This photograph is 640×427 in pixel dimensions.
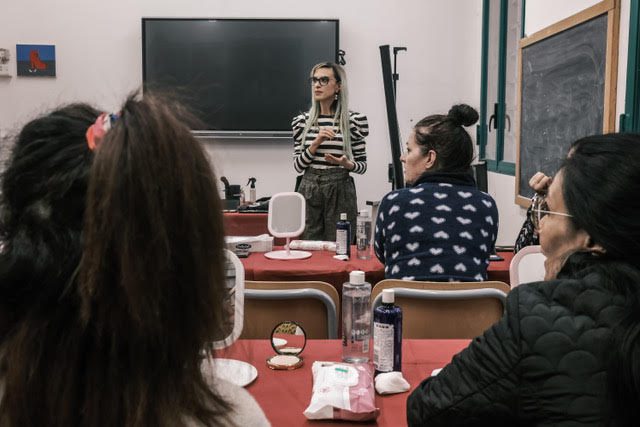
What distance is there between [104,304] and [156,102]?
0.24m

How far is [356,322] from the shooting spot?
5.35ft

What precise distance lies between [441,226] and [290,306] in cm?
63

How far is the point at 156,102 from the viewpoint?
696mm

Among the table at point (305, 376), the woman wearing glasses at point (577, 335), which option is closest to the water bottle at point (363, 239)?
the table at point (305, 376)

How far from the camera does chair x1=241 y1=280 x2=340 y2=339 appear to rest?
2.05 metres

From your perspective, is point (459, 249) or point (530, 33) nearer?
point (459, 249)

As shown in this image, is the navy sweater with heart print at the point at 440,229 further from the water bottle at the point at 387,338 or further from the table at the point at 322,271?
the water bottle at the point at 387,338

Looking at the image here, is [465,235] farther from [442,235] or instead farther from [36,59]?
[36,59]

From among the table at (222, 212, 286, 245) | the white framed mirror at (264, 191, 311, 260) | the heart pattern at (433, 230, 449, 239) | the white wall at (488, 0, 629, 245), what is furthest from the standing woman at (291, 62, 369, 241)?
the heart pattern at (433, 230, 449, 239)

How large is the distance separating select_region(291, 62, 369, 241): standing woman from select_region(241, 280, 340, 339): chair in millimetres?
2018

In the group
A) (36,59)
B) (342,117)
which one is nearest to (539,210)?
(342,117)

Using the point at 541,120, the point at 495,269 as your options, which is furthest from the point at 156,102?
the point at 541,120

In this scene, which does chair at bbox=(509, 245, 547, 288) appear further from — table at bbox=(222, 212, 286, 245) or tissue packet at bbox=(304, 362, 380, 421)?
table at bbox=(222, 212, 286, 245)

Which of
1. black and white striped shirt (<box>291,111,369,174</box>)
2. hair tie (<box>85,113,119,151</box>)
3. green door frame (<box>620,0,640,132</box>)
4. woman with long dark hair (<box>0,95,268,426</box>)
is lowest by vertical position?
woman with long dark hair (<box>0,95,268,426</box>)
